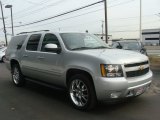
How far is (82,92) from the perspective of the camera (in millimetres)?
5746


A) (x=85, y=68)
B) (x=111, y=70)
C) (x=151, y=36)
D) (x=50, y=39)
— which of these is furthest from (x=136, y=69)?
(x=151, y=36)

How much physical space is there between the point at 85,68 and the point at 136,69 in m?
1.09

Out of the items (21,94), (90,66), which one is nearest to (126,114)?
(90,66)

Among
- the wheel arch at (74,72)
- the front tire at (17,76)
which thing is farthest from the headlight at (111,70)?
the front tire at (17,76)

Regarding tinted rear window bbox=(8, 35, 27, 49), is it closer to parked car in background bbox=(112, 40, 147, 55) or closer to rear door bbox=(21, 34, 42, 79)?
rear door bbox=(21, 34, 42, 79)

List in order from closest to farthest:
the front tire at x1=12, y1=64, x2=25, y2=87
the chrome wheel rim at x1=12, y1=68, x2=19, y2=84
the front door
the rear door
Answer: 1. the front door
2. the rear door
3. the front tire at x1=12, y1=64, x2=25, y2=87
4. the chrome wheel rim at x1=12, y1=68, x2=19, y2=84

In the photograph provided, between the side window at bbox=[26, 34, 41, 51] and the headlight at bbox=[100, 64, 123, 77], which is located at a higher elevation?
the side window at bbox=[26, 34, 41, 51]

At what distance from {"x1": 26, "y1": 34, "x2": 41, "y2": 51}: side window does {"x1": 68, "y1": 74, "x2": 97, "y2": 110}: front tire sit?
2.05 metres

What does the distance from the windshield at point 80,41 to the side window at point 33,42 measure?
111 cm

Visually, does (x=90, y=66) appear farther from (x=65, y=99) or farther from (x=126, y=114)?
(x=65, y=99)

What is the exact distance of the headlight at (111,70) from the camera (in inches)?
202

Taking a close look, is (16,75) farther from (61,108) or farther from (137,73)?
(137,73)

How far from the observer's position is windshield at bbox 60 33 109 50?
632 cm

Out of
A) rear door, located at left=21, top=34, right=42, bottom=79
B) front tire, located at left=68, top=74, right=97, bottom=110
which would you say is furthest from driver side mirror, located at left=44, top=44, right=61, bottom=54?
rear door, located at left=21, top=34, right=42, bottom=79
